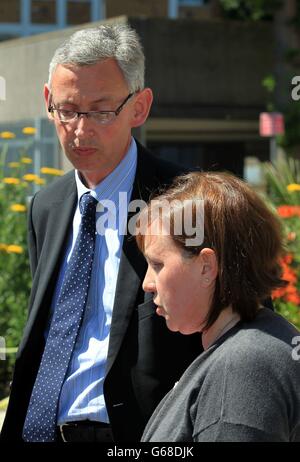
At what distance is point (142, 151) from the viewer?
2.71m

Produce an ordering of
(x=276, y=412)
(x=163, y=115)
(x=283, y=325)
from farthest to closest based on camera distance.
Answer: (x=163, y=115), (x=283, y=325), (x=276, y=412)

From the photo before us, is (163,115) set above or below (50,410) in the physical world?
below

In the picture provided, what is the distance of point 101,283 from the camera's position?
2594mm

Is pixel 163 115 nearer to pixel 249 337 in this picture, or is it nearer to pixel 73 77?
pixel 73 77

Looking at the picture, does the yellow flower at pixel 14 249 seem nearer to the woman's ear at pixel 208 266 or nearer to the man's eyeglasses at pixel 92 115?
the man's eyeglasses at pixel 92 115

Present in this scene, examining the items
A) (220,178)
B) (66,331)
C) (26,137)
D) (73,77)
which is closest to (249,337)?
(220,178)

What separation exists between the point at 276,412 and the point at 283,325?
20cm

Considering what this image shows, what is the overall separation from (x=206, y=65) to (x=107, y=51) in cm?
1060

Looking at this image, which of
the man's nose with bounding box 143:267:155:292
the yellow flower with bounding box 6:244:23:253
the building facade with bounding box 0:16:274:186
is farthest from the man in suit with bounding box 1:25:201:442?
the building facade with bounding box 0:16:274:186

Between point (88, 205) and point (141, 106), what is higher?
point (141, 106)

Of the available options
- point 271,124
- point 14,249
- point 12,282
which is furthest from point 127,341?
point 271,124

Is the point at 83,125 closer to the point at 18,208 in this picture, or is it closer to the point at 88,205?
the point at 88,205

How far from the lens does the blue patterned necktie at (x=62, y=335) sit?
2.49 meters

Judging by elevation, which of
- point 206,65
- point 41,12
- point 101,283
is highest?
point 101,283
